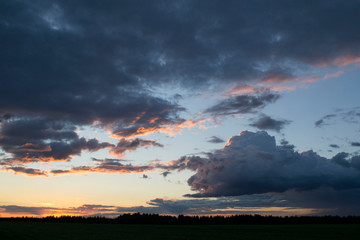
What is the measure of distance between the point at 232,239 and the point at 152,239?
16.8 m

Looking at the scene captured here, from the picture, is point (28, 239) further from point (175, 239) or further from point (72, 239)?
point (175, 239)

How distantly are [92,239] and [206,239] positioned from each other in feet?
78.8

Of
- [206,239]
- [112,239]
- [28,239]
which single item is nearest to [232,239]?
[206,239]

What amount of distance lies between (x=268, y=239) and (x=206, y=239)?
13.0 meters

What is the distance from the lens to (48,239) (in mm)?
68812

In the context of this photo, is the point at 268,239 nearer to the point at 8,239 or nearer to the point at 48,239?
the point at 48,239

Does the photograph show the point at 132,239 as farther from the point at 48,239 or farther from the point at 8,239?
the point at 8,239

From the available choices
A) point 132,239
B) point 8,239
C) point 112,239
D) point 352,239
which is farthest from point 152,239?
point 352,239

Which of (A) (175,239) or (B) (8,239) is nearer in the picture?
(A) (175,239)

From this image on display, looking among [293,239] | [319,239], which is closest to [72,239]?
[293,239]

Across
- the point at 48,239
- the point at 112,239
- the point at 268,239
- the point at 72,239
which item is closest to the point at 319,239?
the point at 268,239

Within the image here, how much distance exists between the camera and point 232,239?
6888 centimetres

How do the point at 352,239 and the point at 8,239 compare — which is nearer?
the point at 352,239

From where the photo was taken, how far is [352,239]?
228ft
